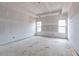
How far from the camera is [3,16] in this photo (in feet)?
19.7

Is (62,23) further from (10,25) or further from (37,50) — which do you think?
(37,50)

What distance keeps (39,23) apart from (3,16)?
6213 millimetres

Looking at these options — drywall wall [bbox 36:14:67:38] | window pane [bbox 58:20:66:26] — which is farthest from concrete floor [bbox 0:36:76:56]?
drywall wall [bbox 36:14:67:38]

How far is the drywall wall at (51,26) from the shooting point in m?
9.82

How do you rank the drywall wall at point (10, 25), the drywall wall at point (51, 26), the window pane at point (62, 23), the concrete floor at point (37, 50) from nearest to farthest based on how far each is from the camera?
the concrete floor at point (37, 50)
the drywall wall at point (10, 25)
the window pane at point (62, 23)
the drywall wall at point (51, 26)

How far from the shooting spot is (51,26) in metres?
10.6

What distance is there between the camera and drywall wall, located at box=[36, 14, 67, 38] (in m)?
9.82

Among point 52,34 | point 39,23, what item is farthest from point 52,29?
point 39,23

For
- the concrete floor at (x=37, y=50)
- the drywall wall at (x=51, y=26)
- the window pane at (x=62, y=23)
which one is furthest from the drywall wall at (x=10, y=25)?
the window pane at (x=62, y=23)

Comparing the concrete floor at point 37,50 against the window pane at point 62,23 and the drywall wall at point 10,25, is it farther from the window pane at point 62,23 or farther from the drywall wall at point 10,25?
the window pane at point 62,23

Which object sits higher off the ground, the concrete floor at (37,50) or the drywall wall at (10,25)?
the drywall wall at (10,25)

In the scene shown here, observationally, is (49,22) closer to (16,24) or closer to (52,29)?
(52,29)

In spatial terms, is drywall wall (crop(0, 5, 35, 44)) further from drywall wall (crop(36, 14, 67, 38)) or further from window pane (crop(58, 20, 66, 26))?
window pane (crop(58, 20, 66, 26))

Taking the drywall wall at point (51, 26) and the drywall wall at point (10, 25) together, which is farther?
the drywall wall at point (51, 26)
